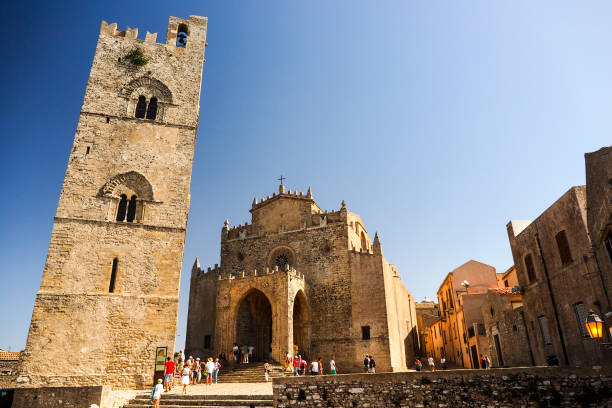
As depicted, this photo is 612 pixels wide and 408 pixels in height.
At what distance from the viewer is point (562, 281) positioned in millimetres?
14109

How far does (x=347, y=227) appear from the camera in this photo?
26.4 meters

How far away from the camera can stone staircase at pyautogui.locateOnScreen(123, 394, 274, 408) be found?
12.4 metres

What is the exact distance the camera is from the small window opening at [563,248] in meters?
13.7

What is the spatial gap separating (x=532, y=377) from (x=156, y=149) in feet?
59.2

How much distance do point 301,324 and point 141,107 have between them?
15.8 metres

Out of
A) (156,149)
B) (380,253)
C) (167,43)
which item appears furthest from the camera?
(380,253)

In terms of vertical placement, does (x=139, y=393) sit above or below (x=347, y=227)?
below

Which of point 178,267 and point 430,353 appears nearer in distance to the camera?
point 178,267

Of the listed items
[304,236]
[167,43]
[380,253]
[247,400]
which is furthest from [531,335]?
[167,43]

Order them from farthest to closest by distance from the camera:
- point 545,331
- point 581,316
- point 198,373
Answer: point 198,373 → point 545,331 → point 581,316

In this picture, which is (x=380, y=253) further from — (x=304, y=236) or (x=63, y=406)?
(x=63, y=406)

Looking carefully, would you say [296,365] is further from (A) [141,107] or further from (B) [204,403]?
(A) [141,107]

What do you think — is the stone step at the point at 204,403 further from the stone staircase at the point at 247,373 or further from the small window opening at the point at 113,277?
the stone staircase at the point at 247,373

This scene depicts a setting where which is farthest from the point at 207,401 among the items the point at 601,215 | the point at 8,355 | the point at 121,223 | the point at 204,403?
the point at 8,355
